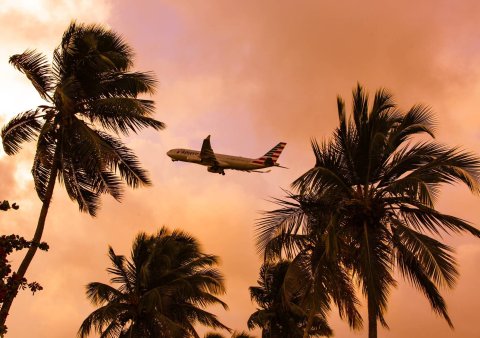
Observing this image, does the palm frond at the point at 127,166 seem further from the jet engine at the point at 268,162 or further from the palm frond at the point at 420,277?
the jet engine at the point at 268,162

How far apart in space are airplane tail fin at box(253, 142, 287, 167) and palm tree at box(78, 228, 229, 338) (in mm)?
21856

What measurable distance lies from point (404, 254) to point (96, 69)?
11398 millimetres

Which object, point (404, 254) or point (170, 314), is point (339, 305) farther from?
point (170, 314)

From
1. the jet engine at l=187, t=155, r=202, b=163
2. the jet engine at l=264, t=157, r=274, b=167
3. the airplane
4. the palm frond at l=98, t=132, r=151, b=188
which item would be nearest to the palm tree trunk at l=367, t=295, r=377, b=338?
the palm frond at l=98, t=132, r=151, b=188

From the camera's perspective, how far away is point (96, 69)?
20125mm

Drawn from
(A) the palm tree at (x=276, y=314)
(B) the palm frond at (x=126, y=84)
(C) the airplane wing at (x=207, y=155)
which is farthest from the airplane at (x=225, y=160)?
(B) the palm frond at (x=126, y=84)

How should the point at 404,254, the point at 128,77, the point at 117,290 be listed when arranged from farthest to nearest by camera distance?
the point at 117,290, the point at 128,77, the point at 404,254

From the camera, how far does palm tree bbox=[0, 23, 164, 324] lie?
19.3m

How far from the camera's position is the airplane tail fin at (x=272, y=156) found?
52312mm

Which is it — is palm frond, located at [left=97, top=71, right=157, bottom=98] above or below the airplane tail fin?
below

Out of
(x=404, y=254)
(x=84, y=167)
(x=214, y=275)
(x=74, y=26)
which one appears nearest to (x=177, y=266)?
(x=214, y=275)

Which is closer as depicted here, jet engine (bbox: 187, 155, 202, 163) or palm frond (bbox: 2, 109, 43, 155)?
palm frond (bbox: 2, 109, 43, 155)

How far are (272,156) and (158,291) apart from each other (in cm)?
2799

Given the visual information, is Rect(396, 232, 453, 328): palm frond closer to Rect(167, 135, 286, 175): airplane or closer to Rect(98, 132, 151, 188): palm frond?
Rect(98, 132, 151, 188): palm frond
